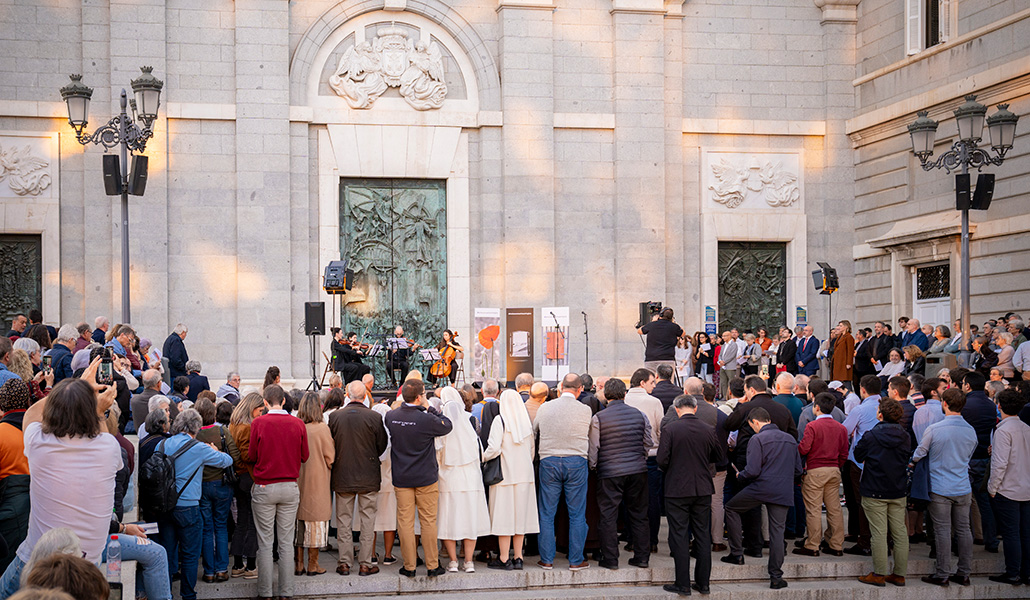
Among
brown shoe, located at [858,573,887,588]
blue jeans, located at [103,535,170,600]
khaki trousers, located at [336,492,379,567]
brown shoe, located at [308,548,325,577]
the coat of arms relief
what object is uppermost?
the coat of arms relief

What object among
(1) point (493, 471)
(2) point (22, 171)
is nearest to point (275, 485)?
(1) point (493, 471)

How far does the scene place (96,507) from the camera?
6793 mm

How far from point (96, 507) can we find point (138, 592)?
199 centimetres

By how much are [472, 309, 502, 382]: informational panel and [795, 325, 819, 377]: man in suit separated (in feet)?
19.8

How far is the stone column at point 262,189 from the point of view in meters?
21.5

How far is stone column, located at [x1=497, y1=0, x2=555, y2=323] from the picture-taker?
2259 centimetres

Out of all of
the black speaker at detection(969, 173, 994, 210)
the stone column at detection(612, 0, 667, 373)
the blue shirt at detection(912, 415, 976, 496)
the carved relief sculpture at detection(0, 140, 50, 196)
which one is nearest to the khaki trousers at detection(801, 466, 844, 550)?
the blue shirt at detection(912, 415, 976, 496)

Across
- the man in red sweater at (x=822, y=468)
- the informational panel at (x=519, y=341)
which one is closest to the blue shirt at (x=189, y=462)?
the man in red sweater at (x=822, y=468)

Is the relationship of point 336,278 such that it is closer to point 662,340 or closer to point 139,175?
point 139,175

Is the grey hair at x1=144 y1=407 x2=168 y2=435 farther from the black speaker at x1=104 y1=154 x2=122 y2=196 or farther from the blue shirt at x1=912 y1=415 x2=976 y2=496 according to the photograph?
the blue shirt at x1=912 y1=415 x2=976 y2=496

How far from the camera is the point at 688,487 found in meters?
10.1

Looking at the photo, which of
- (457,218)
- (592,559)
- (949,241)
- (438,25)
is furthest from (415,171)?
(592,559)

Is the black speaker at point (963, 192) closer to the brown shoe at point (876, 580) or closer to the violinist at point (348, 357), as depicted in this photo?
the brown shoe at point (876, 580)

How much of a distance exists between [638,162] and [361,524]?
46.7 ft
